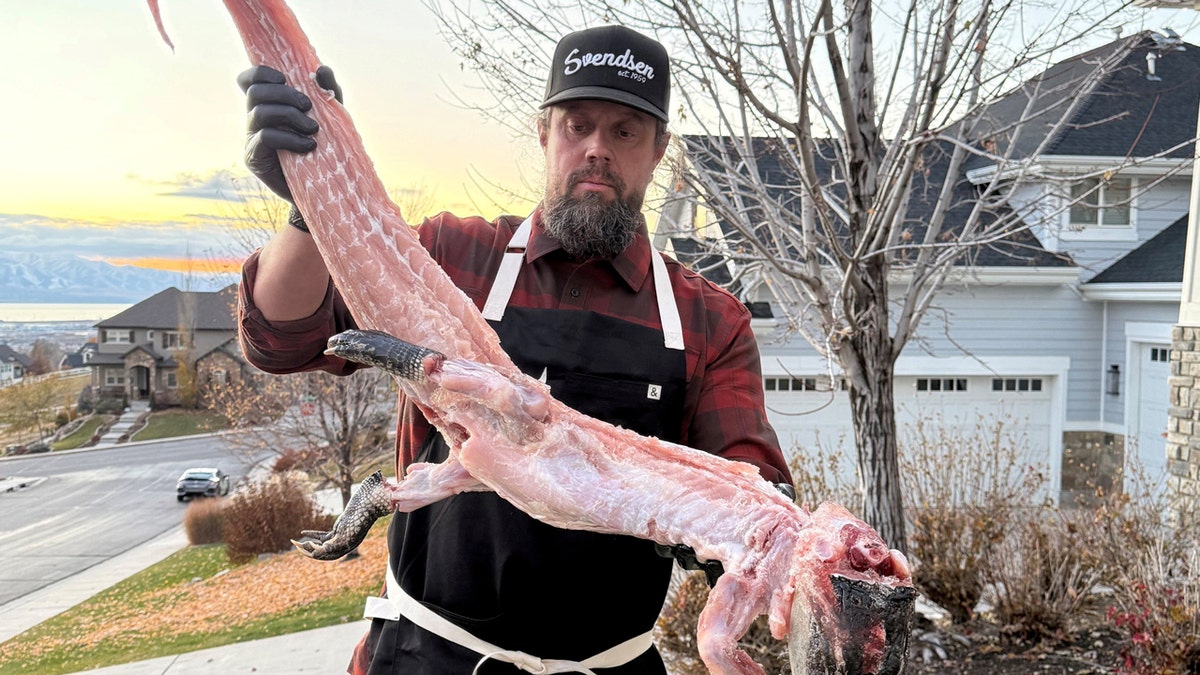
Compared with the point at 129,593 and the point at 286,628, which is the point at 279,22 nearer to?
the point at 286,628

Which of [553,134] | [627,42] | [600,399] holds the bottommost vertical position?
[600,399]

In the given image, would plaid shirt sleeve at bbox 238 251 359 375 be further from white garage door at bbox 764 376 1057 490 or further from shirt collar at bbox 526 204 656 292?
white garage door at bbox 764 376 1057 490

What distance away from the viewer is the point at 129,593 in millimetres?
9688

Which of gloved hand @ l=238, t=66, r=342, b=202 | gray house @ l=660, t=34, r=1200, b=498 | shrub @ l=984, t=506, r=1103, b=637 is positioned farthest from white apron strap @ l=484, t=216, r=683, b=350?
gray house @ l=660, t=34, r=1200, b=498

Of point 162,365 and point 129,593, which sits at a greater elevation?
point 162,365

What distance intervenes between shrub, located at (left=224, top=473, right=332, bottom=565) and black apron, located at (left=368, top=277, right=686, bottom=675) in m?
10.3

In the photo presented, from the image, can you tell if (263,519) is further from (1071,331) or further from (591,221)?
(1071,331)

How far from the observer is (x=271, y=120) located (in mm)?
1779

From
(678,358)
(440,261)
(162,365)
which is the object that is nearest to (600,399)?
(678,358)

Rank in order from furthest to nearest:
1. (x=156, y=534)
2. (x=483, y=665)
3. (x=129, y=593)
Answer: (x=156, y=534), (x=129, y=593), (x=483, y=665)

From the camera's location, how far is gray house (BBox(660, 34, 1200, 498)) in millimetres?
11820

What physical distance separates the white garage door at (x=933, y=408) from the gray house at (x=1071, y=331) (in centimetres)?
2

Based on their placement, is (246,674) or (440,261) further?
(246,674)

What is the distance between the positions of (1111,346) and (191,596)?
1408 cm
